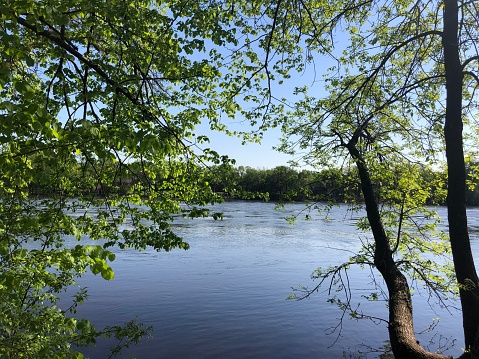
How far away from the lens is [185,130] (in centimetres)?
646

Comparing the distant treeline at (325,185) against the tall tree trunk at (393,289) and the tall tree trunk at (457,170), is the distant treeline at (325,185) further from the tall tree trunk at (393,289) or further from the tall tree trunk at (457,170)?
the tall tree trunk at (457,170)

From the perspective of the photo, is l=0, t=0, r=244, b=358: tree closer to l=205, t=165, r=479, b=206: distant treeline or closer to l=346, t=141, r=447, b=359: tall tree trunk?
l=205, t=165, r=479, b=206: distant treeline

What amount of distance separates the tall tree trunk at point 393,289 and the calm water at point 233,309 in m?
2.16

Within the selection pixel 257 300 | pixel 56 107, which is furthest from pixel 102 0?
pixel 257 300

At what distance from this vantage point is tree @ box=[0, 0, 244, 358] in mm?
3234

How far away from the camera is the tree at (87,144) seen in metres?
3.23

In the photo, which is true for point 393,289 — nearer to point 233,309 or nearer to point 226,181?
point 226,181

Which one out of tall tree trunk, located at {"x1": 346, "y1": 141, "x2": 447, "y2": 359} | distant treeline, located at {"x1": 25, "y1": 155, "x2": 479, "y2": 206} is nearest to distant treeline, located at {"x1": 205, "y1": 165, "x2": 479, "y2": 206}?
distant treeline, located at {"x1": 25, "y1": 155, "x2": 479, "y2": 206}

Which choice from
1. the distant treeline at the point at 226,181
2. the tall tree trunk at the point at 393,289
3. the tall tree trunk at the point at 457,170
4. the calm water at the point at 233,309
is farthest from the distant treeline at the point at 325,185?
the calm water at the point at 233,309

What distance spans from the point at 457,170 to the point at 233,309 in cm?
856

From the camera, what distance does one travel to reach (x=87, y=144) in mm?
3221

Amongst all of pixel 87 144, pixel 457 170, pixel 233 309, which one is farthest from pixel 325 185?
pixel 87 144

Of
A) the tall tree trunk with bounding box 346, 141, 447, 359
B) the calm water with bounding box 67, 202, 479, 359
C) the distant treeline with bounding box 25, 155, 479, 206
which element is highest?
the distant treeline with bounding box 25, 155, 479, 206

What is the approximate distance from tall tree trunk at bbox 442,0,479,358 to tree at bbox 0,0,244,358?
11.6ft
